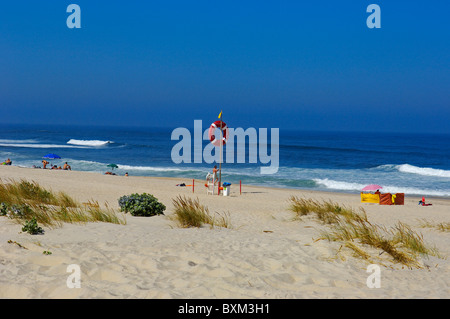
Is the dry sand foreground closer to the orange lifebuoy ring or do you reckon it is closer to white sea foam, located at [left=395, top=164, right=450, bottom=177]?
the orange lifebuoy ring

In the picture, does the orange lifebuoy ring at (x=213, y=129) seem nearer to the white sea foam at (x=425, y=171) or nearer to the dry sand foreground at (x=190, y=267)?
the dry sand foreground at (x=190, y=267)

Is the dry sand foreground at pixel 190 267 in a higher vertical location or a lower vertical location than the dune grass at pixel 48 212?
lower

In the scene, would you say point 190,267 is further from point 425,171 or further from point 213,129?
point 425,171

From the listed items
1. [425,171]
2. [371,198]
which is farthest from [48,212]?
[425,171]

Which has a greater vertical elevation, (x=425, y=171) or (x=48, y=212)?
(x=48, y=212)

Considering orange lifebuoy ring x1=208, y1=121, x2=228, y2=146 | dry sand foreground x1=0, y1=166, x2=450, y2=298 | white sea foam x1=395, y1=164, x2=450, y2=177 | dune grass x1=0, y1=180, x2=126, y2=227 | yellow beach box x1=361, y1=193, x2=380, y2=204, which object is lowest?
white sea foam x1=395, y1=164, x2=450, y2=177

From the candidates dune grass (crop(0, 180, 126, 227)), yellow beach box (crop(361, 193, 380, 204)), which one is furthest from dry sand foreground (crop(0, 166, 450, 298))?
yellow beach box (crop(361, 193, 380, 204))

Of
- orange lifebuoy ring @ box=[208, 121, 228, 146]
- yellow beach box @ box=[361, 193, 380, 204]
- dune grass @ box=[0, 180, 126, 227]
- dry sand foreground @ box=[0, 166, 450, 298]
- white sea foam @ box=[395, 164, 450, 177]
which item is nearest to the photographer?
dry sand foreground @ box=[0, 166, 450, 298]

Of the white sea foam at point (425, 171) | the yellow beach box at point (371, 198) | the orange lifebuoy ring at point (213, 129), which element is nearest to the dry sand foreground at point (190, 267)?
the orange lifebuoy ring at point (213, 129)

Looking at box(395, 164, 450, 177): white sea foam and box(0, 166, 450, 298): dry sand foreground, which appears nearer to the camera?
box(0, 166, 450, 298): dry sand foreground

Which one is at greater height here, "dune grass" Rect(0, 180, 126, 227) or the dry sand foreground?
"dune grass" Rect(0, 180, 126, 227)
